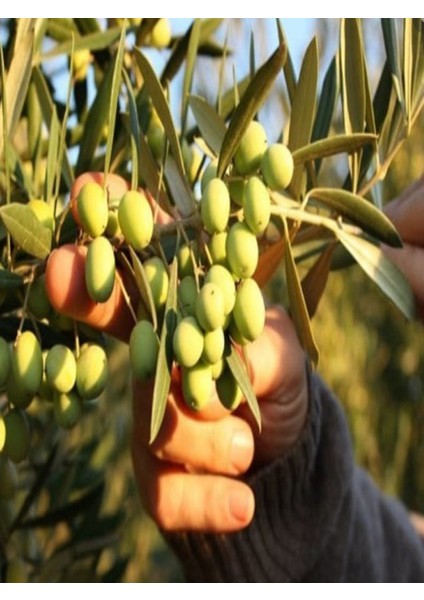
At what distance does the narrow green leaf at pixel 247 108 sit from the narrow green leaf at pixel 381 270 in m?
0.08

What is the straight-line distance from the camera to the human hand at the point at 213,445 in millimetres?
738

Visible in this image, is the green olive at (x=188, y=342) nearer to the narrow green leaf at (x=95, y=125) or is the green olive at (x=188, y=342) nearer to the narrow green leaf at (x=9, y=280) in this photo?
the narrow green leaf at (x=9, y=280)

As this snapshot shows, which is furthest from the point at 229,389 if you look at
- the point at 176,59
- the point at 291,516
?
the point at 291,516

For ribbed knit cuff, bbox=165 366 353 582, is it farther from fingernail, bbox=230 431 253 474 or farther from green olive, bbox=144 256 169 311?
green olive, bbox=144 256 169 311

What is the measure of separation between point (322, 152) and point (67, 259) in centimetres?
13

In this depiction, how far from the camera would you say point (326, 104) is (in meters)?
0.59

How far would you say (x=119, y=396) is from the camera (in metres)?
1.57

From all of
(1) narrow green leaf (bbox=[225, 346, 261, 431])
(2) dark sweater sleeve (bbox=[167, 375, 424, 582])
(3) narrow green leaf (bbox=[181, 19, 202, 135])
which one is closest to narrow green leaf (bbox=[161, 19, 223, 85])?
(3) narrow green leaf (bbox=[181, 19, 202, 135])

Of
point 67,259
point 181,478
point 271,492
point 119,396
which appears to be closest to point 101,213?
point 67,259

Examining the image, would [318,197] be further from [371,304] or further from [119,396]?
[371,304]

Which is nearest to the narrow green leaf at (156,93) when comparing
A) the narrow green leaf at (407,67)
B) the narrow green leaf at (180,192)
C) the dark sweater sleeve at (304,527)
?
the narrow green leaf at (180,192)

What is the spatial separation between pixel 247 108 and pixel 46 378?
0.50 ft

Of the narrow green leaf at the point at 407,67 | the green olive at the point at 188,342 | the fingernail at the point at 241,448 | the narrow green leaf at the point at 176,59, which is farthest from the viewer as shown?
the fingernail at the point at 241,448

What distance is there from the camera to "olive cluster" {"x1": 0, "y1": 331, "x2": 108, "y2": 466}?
18.7 inches
